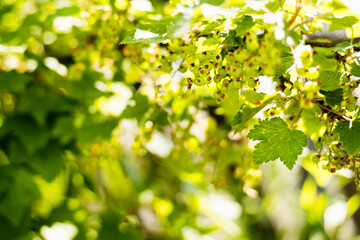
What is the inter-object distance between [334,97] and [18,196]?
1260mm

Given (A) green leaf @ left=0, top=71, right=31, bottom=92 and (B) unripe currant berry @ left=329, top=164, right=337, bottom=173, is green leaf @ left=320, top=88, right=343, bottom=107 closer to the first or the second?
(B) unripe currant berry @ left=329, top=164, right=337, bottom=173

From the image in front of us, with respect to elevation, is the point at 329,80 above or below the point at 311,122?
above

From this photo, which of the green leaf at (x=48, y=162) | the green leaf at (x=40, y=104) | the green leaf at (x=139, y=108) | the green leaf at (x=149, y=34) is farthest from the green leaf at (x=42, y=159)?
the green leaf at (x=149, y=34)

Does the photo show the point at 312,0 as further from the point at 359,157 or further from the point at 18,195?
the point at 18,195

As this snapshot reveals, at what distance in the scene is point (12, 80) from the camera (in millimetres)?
1247

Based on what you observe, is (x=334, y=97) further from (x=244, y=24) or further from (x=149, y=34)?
(x=149, y=34)

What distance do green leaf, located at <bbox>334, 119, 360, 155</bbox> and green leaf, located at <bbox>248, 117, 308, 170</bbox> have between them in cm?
Result: 6

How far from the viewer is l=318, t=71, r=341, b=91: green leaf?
2.02 ft

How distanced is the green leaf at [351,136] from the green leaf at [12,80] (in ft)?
3.40

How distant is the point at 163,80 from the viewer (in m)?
1.10

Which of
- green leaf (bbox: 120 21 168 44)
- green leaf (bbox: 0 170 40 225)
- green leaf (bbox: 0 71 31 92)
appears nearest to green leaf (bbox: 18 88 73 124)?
green leaf (bbox: 0 71 31 92)

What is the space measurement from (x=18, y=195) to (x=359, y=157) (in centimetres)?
126

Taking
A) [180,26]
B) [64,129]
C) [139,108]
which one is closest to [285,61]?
[180,26]

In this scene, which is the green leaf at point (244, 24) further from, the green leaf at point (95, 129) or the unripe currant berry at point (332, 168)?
the green leaf at point (95, 129)
